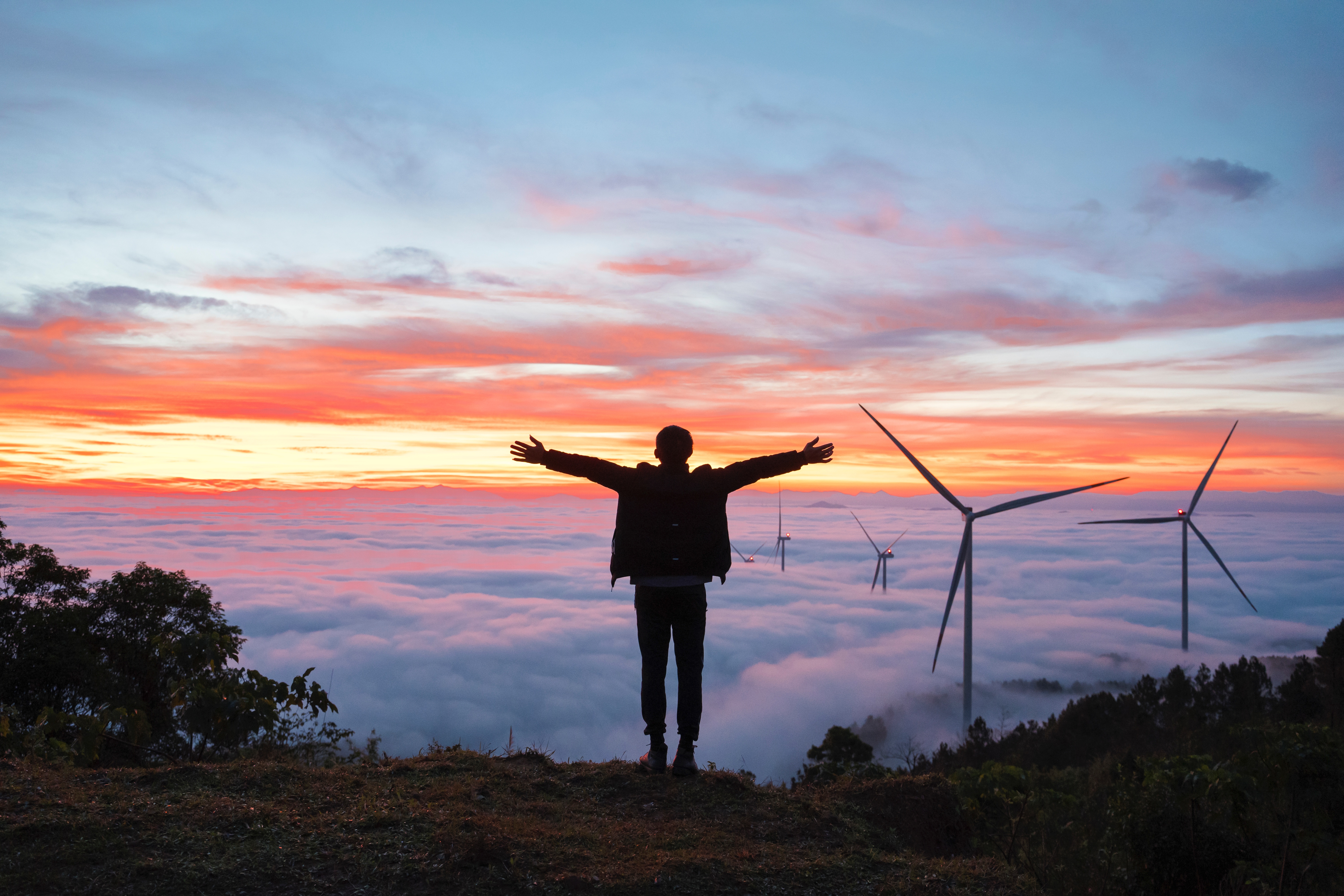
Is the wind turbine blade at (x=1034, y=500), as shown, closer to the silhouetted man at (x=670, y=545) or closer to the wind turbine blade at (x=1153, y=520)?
the wind turbine blade at (x=1153, y=520)

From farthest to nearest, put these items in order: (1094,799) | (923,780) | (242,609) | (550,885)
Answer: (242,609), (1094,799), (923,780), (550,885)

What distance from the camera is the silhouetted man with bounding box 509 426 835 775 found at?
830 centimetres

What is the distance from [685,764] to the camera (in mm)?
8523

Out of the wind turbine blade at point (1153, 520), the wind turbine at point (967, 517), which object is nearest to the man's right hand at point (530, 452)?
the wind turbine at point (967, 517)

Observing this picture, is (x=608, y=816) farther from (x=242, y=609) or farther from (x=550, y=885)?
(x=242, y=609)

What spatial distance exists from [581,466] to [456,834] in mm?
3636

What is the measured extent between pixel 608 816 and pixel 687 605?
86.3 inches

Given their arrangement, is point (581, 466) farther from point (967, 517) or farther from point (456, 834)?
point (967, 517)

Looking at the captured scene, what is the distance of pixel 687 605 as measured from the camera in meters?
8.39

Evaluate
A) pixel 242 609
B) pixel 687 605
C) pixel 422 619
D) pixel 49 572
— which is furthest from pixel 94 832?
pixel 422 619

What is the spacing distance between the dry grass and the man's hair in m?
3.44

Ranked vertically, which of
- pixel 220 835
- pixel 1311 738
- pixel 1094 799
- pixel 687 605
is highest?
pixel 687 605

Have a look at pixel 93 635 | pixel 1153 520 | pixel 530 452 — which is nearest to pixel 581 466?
pixel 530 452

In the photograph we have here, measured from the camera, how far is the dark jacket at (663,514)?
27.2 feet
